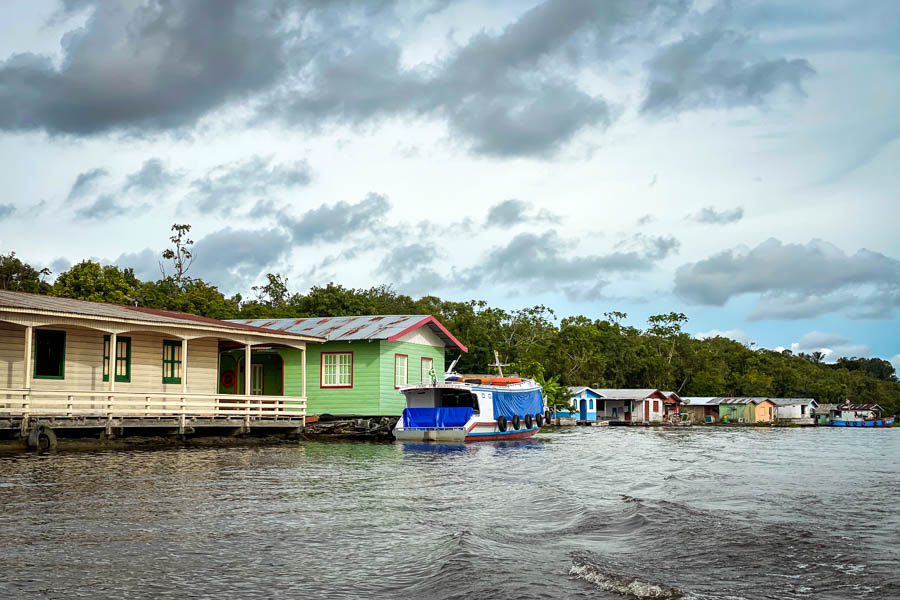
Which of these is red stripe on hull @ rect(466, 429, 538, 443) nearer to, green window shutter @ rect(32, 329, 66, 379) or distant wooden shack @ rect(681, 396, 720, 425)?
green window shutter @ rect(32, 329, 66, 379)

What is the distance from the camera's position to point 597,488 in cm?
1736

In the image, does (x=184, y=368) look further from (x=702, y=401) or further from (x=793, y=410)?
(x=793, y=410)

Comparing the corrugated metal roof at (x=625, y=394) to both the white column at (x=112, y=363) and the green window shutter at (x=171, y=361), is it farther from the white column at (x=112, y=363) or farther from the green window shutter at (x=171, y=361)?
the white column at (x=112, y=363)

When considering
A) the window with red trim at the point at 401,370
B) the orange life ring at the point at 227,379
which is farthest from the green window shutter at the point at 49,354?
the window with red trim at the point at 401,370

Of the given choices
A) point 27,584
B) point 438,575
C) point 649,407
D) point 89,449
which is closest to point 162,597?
point 27,584

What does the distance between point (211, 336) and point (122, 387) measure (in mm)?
3322

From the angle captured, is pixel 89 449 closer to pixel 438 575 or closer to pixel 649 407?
pixel 438 575

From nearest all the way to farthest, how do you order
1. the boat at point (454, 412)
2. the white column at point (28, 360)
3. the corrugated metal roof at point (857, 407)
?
the white column at point (28, 360)
the boat at point (454, 412)
the corrugated metal roof at point (857, 407)

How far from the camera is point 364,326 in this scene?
3500cm

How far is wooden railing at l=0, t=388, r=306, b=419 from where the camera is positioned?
22.5 m

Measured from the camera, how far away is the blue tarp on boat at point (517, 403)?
3403 cm

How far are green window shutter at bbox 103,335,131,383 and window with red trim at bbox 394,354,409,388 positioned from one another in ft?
A: 34.1

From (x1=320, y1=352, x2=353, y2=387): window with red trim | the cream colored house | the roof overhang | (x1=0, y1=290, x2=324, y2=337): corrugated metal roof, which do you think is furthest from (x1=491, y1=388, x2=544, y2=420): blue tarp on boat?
(x1=0, y1=290, x2=324, y2=337): corrugated metal roof

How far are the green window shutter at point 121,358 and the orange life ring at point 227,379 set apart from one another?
761 centimetres
